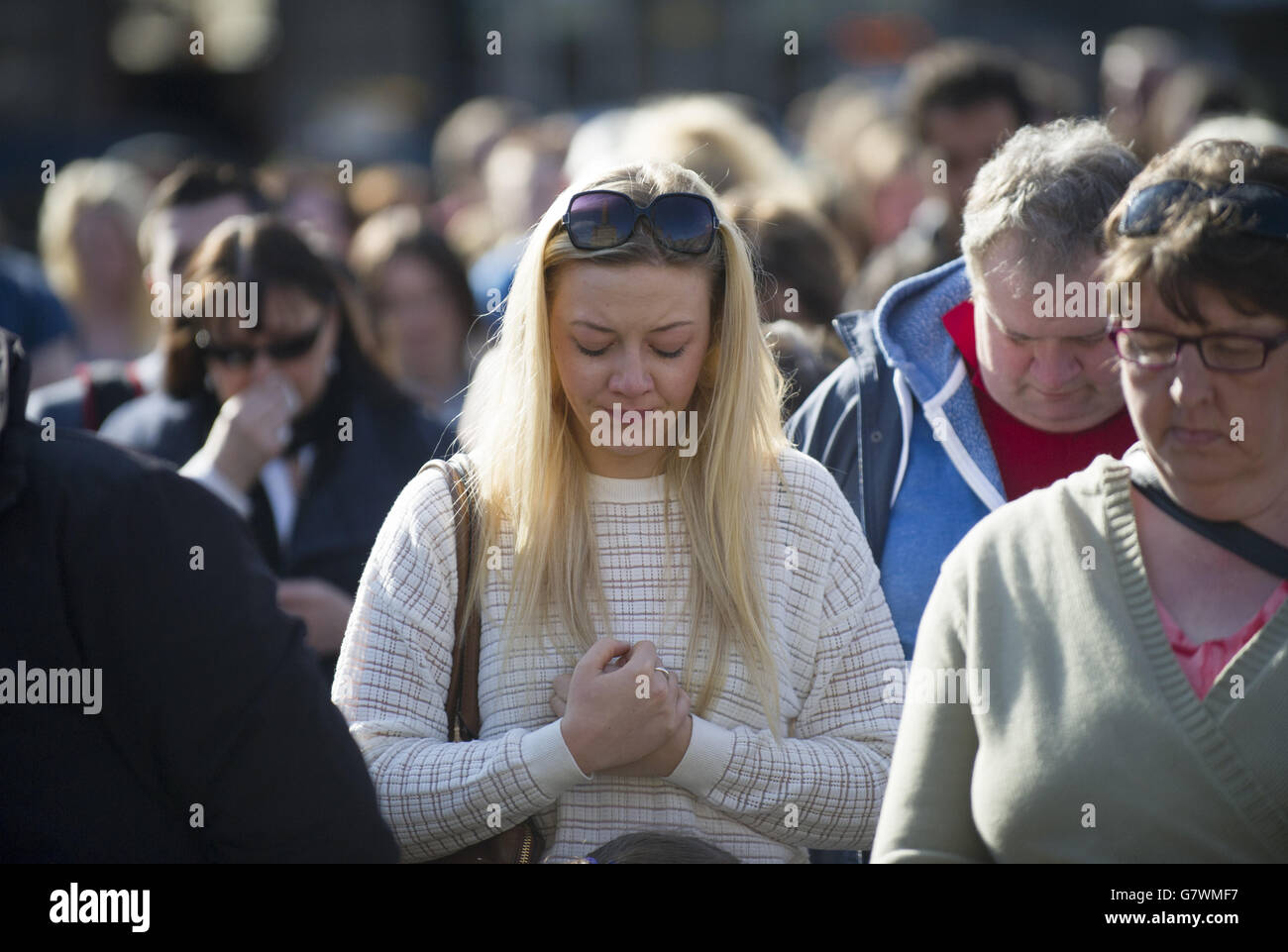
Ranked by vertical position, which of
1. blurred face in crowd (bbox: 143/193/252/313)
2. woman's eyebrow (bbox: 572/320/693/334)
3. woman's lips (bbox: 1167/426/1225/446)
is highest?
blurred face in crowd (bbox: 143/193/252/313)

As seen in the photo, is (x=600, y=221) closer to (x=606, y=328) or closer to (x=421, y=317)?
(x=606, y=328)

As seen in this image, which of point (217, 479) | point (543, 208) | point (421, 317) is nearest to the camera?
point (217, 479)

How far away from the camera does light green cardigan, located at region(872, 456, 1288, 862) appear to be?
6.68 ft

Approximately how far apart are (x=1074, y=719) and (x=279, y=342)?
283 cm

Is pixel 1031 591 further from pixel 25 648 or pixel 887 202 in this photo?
pixel 887 202

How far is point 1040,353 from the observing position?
3.08m

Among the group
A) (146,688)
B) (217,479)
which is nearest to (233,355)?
(217,479)

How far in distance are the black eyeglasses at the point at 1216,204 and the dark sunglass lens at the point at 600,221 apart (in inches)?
33.7

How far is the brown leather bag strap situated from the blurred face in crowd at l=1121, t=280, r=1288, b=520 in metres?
1.12

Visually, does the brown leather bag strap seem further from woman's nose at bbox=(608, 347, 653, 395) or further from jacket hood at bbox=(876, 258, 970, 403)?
jacket hood at bbox=(876, 258, 970, 403)

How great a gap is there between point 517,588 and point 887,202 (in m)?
5.47

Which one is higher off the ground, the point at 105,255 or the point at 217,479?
the point at 105,255

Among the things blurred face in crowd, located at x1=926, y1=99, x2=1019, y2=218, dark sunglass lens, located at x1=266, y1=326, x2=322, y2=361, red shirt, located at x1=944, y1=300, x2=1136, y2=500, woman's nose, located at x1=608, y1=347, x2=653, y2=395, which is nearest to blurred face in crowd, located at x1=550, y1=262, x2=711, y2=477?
woman's nose, located at x1=608, y1=347, x2=653, y2=395

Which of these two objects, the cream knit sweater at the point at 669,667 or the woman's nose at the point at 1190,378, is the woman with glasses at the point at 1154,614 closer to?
the woman's nose at the point at 1190,378
